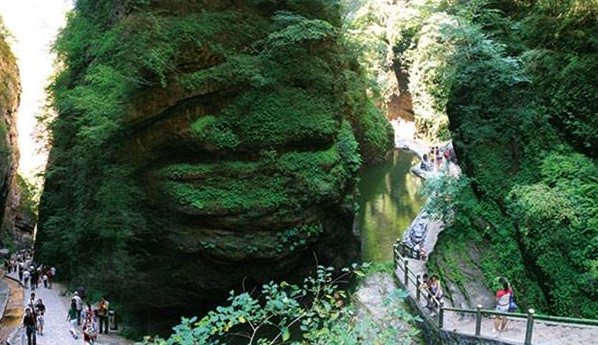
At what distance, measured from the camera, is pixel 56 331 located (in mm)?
15914

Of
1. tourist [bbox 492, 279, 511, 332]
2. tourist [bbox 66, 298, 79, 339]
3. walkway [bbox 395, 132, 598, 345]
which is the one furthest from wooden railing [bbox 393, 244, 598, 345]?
tourist [bbox 66, 298, 79, 339]

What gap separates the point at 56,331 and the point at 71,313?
1493 mm

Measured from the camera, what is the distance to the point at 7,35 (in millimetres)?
32469

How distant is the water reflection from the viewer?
23688 millimetres

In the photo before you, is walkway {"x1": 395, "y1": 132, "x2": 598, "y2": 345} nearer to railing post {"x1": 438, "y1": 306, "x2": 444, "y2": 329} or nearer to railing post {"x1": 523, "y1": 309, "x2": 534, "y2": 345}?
railing post {"x1": 438, "y1": 306, "x2": 444, "y2": 329}

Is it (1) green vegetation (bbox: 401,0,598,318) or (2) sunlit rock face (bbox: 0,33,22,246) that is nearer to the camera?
(1) green vegetation (bbox: 401,0,598,318)

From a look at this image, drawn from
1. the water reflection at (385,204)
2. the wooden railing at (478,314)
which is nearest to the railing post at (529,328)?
the wooden railing at (478,314)

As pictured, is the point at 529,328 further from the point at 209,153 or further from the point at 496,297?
the point at 209,153

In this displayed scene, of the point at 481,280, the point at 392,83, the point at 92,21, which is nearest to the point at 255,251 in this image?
the point at 481,280

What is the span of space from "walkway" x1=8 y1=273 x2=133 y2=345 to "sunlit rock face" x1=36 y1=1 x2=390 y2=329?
5.48ft

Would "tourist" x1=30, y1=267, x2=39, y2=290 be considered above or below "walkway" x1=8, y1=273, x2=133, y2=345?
above

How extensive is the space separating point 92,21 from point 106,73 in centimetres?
536

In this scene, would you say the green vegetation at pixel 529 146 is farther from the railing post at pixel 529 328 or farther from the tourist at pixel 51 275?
the tourist at pixel 51 275

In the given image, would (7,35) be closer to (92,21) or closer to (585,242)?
(92,21)
